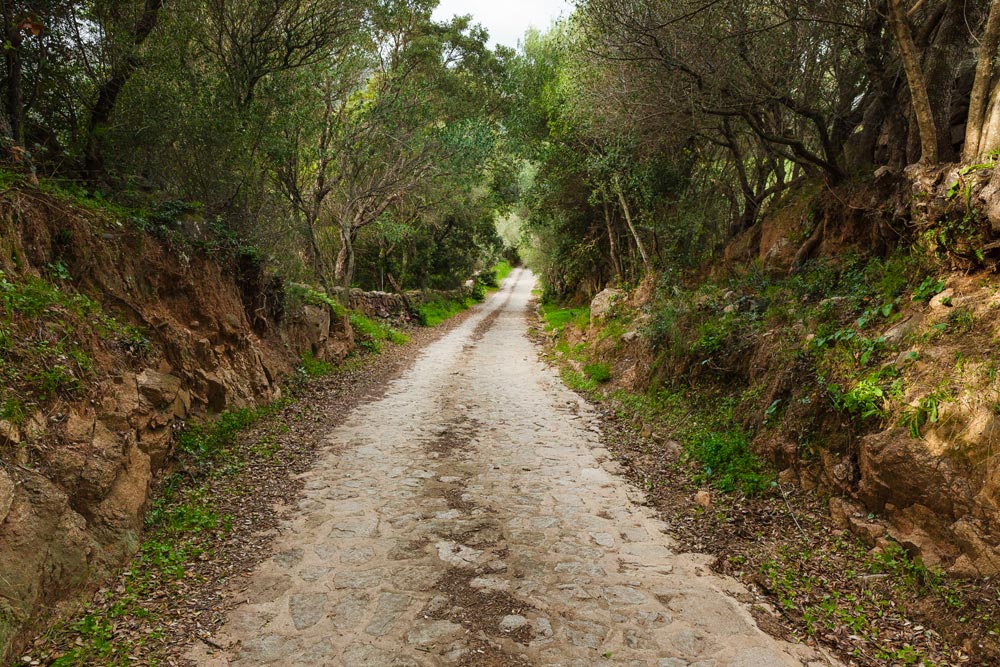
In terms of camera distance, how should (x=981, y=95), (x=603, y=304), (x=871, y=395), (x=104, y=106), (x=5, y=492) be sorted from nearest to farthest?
(x=5, y=492) → (x=871, y=395) → (x=981, y=95) → (x=104, y=106) → (x=603, y=304)

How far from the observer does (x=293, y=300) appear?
43.2ft

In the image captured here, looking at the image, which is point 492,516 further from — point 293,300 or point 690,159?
point 690,159

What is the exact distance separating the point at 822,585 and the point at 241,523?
6.07 metres

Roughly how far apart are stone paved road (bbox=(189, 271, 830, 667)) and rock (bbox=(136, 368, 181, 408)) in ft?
7.11

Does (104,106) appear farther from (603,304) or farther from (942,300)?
(603,304)

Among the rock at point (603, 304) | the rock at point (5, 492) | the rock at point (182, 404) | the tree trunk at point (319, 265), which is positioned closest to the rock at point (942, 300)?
the rock at point (5, 492)

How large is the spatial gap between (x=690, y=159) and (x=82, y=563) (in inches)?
682

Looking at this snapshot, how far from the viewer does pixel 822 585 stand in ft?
15.6

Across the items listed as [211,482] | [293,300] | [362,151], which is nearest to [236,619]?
[211,482]

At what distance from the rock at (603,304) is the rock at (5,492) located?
1463cm

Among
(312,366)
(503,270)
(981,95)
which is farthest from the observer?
(503,270)

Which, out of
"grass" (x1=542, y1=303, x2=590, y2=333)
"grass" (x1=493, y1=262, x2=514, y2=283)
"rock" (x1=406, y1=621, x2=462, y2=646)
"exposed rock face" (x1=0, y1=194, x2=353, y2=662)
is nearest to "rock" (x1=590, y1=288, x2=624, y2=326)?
"grass" (x1=542, y1=303, x2=590, y2=333)

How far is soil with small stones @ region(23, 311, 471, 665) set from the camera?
404 cm

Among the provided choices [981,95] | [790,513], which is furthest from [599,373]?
[981,95]
